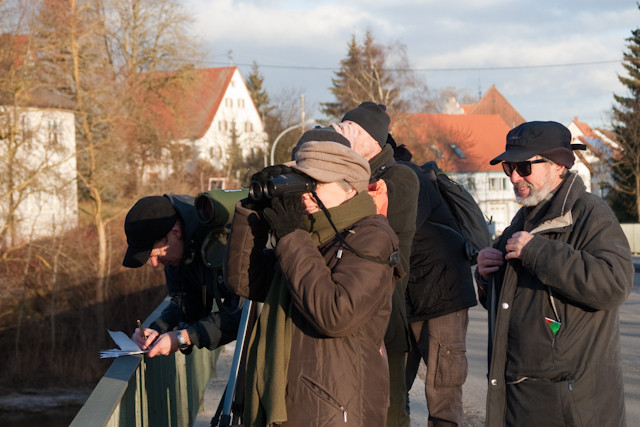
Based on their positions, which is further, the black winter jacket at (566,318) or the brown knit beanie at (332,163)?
the black winter jacket at (566,318)

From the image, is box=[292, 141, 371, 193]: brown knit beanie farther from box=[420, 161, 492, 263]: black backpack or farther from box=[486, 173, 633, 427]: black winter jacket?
box=[420, 161, 492, 263]: black backpack

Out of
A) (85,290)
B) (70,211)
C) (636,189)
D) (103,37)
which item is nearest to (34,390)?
(85,290)

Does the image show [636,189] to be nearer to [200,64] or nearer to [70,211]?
[200,64]

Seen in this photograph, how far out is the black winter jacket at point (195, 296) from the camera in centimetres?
383

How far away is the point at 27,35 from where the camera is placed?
31.8m

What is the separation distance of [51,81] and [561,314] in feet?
107

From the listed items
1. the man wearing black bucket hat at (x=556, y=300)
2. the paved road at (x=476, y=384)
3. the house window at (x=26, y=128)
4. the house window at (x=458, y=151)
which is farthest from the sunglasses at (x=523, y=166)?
the house window at (x=458, y=151)

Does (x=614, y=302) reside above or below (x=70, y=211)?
above

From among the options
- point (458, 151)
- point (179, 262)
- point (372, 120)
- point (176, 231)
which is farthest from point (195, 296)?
point (458, 151)

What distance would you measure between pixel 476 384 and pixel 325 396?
5128mm

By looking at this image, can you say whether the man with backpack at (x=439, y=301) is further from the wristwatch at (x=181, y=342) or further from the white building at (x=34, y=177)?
the white building at (x=34, y=177)

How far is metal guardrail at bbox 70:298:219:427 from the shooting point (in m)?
3.27

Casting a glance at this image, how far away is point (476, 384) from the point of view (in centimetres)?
761

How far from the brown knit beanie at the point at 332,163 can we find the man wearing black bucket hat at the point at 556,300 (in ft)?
2.69
